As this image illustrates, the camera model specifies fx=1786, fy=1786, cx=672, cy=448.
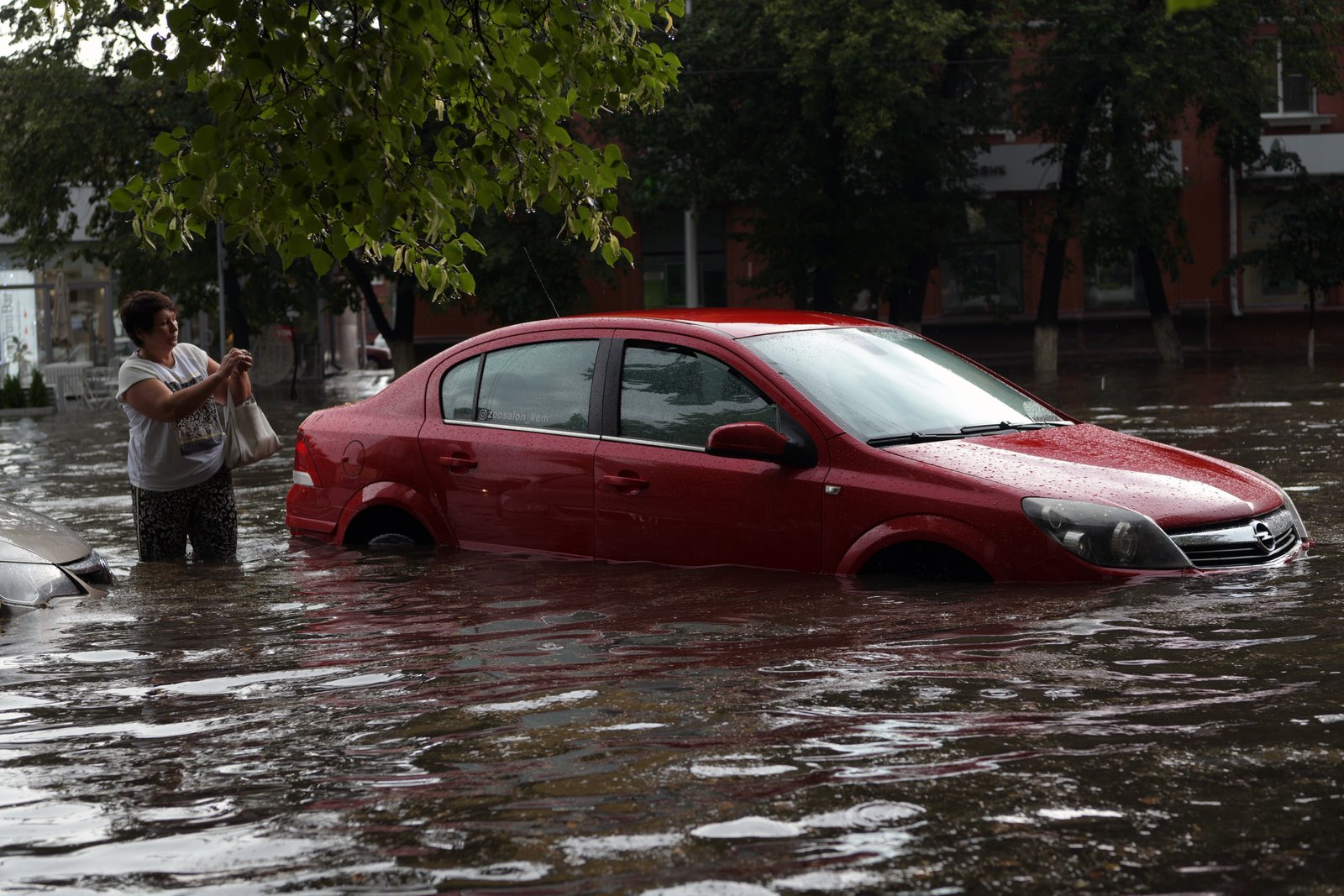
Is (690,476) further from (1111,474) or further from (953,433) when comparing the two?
(1111,474)

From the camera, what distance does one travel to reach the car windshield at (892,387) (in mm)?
7270

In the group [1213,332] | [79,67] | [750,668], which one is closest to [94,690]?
[750,668]

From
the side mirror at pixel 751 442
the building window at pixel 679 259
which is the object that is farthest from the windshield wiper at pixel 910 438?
the building window at pixel 679 259

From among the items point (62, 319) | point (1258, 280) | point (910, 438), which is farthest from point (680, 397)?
point (1258, 280)

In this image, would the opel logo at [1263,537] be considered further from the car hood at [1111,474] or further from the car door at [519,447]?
the car door at [519,447]

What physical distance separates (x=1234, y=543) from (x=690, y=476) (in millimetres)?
2162

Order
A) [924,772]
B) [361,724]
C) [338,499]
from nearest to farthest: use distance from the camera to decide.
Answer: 1. [924,772]
2. [361,724]
3. [338,499]

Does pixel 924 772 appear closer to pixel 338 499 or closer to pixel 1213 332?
pixel 338 499

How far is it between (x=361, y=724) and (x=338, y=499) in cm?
391

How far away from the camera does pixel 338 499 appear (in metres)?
8.88

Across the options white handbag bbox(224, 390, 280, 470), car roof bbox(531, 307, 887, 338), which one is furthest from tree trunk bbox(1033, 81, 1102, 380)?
white handbag bbox(224, 390, 280, 470)

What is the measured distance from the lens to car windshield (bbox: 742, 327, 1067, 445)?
7.27 m

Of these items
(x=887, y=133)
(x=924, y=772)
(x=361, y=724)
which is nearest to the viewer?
(x=924, y=772)

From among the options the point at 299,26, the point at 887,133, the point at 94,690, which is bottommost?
the point at 94,690
